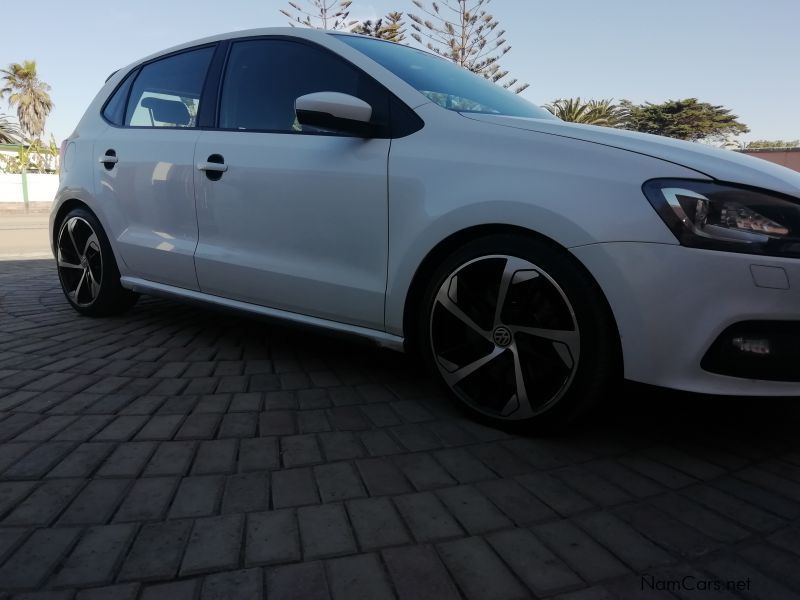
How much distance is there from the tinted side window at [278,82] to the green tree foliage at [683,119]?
47251 millimetres

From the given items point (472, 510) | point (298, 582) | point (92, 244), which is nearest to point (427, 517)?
point (472, 510)

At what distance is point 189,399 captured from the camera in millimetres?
2629

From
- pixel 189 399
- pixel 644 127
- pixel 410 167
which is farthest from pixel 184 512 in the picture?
pixel 644 127

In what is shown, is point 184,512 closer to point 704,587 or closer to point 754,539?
point 704,587

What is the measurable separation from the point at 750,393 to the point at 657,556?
680 millimetres

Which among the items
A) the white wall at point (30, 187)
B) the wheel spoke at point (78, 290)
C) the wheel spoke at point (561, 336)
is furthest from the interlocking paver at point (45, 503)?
the white wall at point (30, 187)

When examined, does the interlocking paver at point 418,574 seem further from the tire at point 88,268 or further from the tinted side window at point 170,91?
the tire at point 88,268

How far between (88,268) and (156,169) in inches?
44.0

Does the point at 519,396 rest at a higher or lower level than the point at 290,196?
lower

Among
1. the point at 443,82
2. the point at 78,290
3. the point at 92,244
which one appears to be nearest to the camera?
the point at 443,82

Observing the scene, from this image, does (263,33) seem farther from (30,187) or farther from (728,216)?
(30,187)

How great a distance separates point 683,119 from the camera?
151 feet

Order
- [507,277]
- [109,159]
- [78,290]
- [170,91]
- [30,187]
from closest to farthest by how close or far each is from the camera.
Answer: [507,277] < [170,91] < [109,159] < [78,290] < [30,187]

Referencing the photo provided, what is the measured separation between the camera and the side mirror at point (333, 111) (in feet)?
7.84
